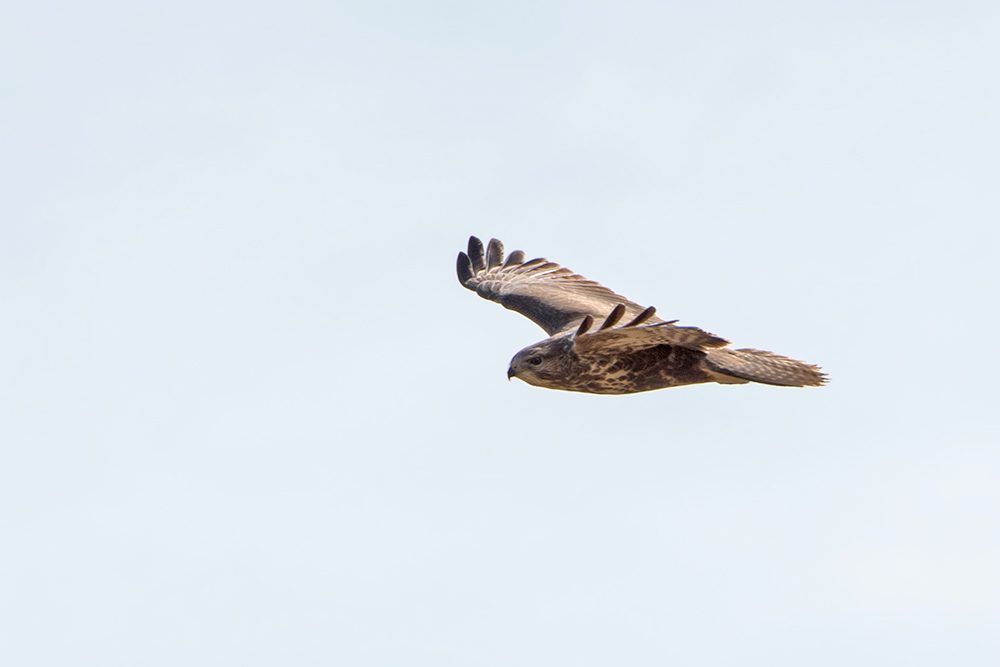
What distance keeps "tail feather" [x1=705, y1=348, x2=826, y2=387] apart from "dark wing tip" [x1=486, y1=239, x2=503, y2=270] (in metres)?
4.30

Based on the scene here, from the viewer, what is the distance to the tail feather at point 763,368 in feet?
42.9

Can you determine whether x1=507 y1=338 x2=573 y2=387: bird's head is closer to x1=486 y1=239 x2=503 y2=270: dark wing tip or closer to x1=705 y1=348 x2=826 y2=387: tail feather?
x1=705 y1=348 x2=826 y2=387: tail feather

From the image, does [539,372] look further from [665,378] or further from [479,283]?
[479,283]

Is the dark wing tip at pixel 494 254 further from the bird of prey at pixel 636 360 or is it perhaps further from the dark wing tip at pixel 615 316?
the dark wing tip at pixel 615 316

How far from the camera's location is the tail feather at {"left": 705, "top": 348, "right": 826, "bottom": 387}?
13.1 meters

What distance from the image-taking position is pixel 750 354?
535 inches

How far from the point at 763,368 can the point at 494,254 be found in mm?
4783

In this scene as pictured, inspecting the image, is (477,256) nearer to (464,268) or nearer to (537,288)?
(464,268)

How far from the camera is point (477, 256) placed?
17.3 meters

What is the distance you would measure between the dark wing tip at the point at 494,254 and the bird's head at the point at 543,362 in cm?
445

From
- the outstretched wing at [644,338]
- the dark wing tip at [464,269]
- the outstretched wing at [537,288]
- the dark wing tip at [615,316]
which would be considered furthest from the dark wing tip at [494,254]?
the dark wing tip at [615,316]

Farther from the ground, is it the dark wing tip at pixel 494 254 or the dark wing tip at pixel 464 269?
the dark wing tip at pixel 494 254

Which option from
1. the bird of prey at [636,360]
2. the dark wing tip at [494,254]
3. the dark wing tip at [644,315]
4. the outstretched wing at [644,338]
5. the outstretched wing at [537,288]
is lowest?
the dark wing tip at [644,315]

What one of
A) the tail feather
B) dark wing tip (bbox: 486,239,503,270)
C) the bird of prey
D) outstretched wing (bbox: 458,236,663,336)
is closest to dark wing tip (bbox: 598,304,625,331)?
the bird of prey
